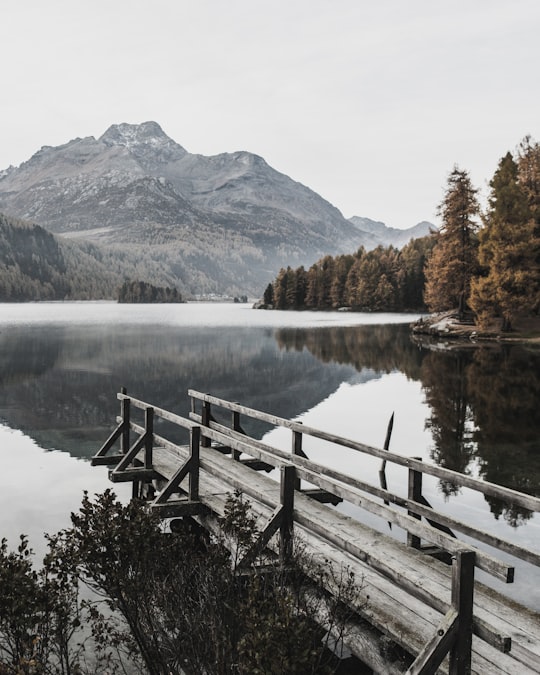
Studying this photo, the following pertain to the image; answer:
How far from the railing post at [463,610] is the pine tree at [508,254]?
191 ft

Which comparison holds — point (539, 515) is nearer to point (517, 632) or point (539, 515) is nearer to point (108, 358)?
point (517, 632)

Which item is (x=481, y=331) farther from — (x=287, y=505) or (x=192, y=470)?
(x=287, y=505)

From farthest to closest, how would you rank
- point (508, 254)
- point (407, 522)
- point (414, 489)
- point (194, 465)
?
point (508, 254) → point (194, 465) → point (414, 489) → point (407, 522)

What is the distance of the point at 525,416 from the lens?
26.9 meters

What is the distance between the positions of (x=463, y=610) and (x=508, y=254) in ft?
200

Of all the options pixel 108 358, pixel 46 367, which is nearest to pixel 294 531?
pixel 46 367

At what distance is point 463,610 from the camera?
5.62 m

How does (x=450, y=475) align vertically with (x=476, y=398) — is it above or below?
above

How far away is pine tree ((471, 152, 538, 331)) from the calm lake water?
6.09 metres

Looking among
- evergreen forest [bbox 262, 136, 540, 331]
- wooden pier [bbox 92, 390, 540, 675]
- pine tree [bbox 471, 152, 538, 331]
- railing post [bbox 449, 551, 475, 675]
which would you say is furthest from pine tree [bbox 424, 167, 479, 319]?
railing post [bbox 449, 551, 475, 675]

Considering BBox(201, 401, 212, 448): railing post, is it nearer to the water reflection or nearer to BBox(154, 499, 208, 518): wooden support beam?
BBox(154, 499, 208, 518): wooden support beam

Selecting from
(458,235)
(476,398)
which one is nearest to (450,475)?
(476,398)

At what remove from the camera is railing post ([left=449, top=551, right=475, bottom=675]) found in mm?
5621

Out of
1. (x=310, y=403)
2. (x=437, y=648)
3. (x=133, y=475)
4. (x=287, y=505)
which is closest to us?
(x=437, y=648)
